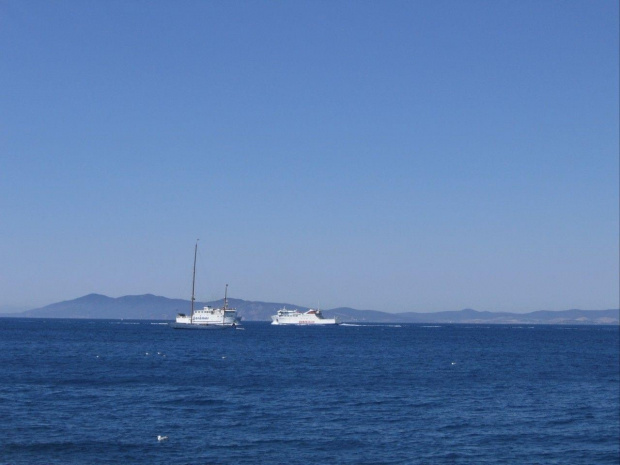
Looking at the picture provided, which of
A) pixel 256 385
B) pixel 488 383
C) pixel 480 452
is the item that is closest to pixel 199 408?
pixel 256 385

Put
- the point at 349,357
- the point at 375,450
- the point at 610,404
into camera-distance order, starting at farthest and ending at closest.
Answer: the point at 349,357, the point at 610,404, the point at 375,450

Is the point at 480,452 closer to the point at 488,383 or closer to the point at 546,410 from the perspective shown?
the point at 546,410

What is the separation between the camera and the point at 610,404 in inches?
2060

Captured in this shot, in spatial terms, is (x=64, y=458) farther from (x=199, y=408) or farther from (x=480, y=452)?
(x=480, y=452)

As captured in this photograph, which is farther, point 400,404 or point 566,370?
point 566,370

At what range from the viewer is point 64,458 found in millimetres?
32656

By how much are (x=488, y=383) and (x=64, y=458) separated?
4350cm

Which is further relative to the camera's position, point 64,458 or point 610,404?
point 610,404

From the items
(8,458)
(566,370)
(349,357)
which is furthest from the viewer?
(349,357)

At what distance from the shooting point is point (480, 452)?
36156mm

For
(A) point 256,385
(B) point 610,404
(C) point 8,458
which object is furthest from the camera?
(A) point 256,385

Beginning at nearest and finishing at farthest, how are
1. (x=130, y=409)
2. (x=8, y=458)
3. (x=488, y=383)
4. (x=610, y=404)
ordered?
(x=8, y=458) → (x=130, y=409) → (x=610, y=404) → (x=488, y=383)

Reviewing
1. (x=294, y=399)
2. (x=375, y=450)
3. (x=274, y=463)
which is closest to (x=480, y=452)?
(x=375, y=450)

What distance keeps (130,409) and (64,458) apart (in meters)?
13.0
